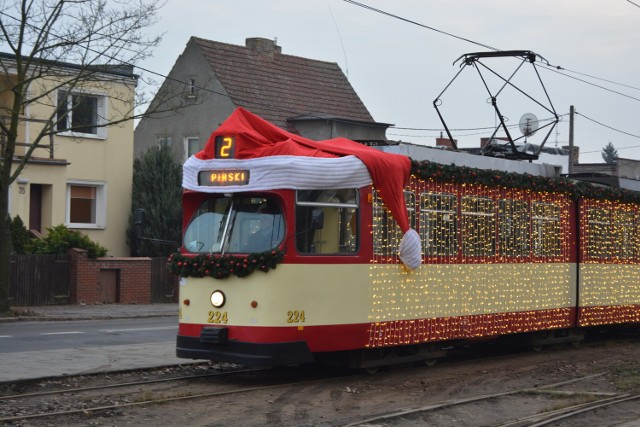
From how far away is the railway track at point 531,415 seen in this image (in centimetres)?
1142

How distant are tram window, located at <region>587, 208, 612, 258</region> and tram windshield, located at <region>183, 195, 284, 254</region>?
26.3ft

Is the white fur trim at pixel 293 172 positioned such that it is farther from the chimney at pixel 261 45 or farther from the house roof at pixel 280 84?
the chimney at pixel 261 45

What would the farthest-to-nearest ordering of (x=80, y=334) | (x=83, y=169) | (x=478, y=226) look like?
(x=83, y=169)
(x=80, y=334)
(x=478, y=226)

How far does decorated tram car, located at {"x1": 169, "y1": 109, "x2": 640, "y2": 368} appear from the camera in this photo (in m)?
13.9

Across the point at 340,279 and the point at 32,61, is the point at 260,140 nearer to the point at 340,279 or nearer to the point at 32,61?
the point at 340,279

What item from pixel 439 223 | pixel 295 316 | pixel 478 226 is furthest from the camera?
pixel 478 226

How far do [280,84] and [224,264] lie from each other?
34849 millimetres

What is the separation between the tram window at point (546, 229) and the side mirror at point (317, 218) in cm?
573

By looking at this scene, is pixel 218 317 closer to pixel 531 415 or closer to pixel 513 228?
pixel 531 415

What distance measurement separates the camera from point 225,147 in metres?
14.4

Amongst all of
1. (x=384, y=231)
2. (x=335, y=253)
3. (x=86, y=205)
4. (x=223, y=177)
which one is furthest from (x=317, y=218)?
(x=86, y=205)

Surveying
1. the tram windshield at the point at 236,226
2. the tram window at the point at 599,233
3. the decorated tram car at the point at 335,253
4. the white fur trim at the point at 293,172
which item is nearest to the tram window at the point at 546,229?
the decorated tram car at the point at 335,253

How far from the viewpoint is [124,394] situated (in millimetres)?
12969

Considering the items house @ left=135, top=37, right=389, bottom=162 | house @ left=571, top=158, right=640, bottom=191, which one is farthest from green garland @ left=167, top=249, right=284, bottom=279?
house @ left=135, top=37, right=389, bottom=162
